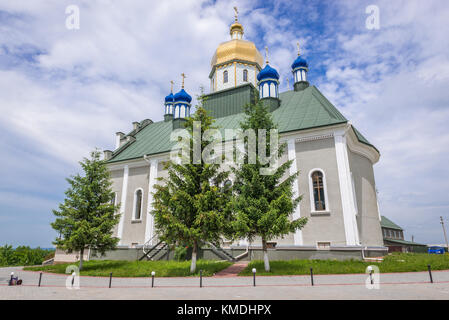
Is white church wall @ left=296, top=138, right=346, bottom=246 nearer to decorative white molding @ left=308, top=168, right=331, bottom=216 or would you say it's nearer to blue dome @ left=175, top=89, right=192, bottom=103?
decorative white molding @ left=308, top=168, right=331, bottom=216

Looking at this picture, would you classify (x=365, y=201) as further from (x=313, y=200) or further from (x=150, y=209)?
(x=150, y=209)

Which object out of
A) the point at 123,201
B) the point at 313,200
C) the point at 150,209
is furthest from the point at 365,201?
the point at 123,201

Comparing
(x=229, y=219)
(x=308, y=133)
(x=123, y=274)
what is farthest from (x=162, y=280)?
(x=308, y=133)

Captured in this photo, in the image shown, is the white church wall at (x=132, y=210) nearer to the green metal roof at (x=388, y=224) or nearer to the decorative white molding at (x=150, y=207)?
the decorative white molding at (x=150, y=207)

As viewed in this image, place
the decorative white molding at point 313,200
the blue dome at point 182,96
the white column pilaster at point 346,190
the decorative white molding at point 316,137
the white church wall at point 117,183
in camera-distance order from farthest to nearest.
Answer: the blue dome at point 182,96
the white church wall at point 117,183
the decorative white molding at point 316,137
the decorative white molding at point 313,200
the white column pilaster at point 346,190

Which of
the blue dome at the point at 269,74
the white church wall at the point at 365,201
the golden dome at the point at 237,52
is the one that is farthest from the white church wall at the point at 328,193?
the golden dome at the point at 237,52

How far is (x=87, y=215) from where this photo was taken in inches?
715

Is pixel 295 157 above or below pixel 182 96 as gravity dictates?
below

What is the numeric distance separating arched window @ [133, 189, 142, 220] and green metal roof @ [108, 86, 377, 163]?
11.0 feet

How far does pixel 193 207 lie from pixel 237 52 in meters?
20.9

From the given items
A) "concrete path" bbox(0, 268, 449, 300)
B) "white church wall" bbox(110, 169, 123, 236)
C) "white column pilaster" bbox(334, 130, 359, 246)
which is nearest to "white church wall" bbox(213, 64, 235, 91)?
"white church wall" bbox(110, 169, 123, 236)

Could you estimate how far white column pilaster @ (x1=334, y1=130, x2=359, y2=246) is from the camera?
53.9 ft

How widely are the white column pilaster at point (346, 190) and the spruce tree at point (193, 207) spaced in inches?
289

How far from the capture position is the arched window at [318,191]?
17922 millimetres
